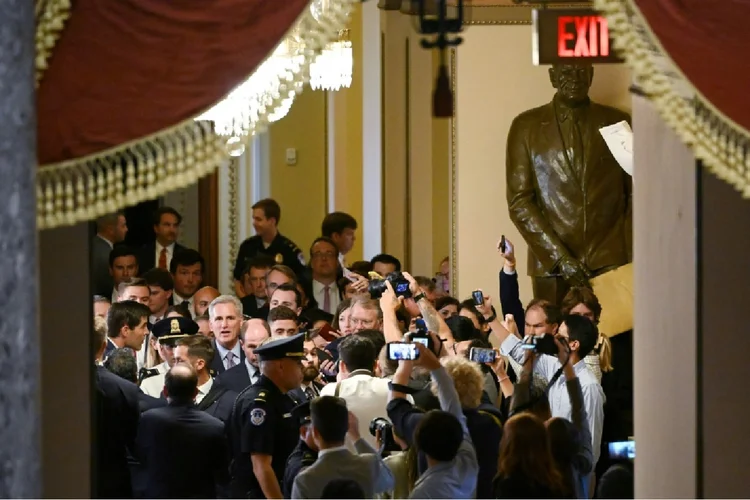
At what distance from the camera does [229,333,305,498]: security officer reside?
5.69m

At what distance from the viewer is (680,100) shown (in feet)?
13.2

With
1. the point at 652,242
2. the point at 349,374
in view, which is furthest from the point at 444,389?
the point at 652,242

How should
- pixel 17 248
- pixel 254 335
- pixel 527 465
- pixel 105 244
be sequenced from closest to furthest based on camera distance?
pixel 17 248, pixel 527 465, pixel 254 335, pixel 105 244

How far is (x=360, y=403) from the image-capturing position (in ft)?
19.4

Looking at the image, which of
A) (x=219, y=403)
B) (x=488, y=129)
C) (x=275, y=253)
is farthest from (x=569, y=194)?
(x=219, y=403)

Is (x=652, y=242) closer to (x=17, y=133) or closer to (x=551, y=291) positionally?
(x=17, y=133)

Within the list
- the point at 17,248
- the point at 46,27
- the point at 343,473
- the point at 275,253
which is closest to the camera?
the point at 17,248

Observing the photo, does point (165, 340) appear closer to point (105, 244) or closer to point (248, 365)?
point (248, 365)

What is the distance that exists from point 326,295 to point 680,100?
588 centimetres

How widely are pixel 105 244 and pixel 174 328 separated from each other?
2539 millimetres

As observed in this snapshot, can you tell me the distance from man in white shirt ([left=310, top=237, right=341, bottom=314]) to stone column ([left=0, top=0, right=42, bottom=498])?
19.2ft

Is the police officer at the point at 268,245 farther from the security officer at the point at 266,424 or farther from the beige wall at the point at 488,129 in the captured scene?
the security officer at the point at 266,424

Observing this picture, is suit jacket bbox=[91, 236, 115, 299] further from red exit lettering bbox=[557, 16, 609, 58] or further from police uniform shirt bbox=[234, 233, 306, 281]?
red exit lettering bbox=[557, 16, 609, 58]

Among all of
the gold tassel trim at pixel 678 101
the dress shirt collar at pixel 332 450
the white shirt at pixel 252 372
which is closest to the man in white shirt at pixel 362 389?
the white shirt at pixel 252 372
